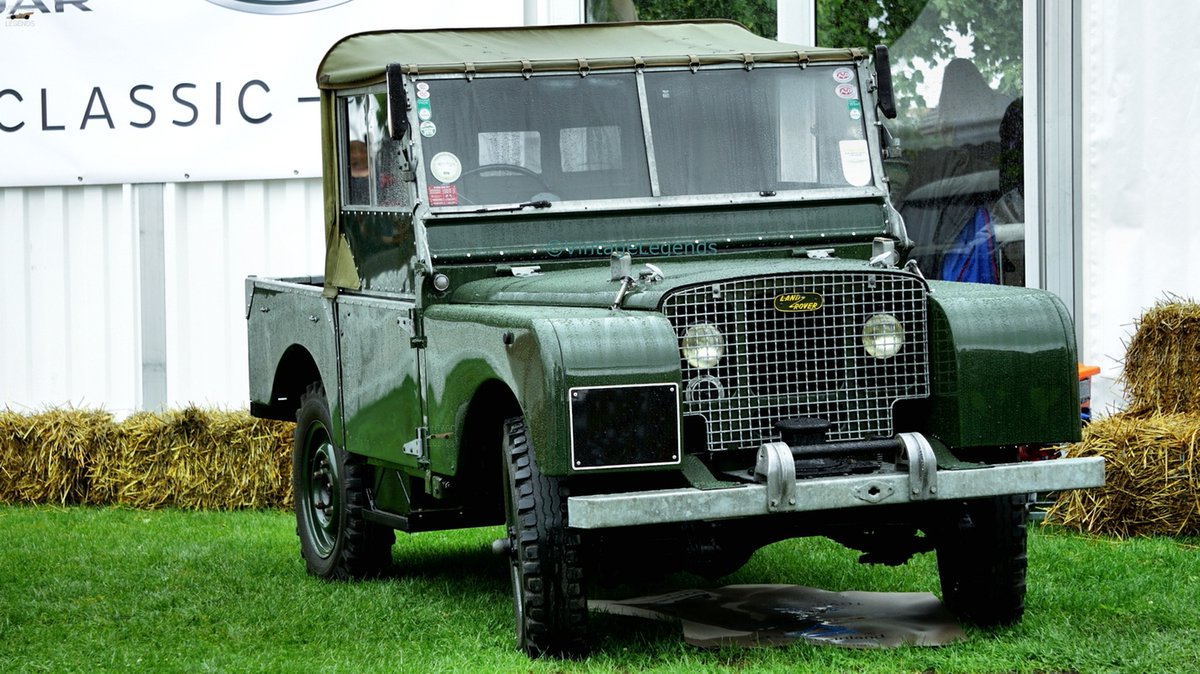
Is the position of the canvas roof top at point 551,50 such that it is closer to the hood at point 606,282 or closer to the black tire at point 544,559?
the hood at point 606,282

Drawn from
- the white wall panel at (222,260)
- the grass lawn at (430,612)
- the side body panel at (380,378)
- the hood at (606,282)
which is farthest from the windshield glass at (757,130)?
the white wall panel at (222,260)

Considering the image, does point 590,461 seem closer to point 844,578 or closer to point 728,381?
point 728,381

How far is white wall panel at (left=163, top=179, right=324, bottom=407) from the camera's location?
38.0ft

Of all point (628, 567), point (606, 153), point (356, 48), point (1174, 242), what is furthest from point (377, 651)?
point (1174, 242)

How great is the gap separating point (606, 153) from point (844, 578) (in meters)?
2.12

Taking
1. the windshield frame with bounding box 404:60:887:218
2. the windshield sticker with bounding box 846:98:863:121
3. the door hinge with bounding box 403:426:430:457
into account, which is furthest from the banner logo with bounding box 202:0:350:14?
the door hinge with bounding box 403:426:430:457

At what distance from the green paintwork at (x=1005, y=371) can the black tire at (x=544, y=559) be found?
1.34 metres

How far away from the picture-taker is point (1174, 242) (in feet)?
31.8

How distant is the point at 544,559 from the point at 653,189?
186 centimetres

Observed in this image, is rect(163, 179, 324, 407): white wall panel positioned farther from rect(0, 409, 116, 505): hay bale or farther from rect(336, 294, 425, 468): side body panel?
rect(336, 294, 425, 468): side body panel

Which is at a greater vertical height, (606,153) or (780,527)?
(606,153)

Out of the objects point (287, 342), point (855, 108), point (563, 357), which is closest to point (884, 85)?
point (855, 108)

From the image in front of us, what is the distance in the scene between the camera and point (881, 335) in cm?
577

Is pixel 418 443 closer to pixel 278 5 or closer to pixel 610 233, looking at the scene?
pixel 610 233
